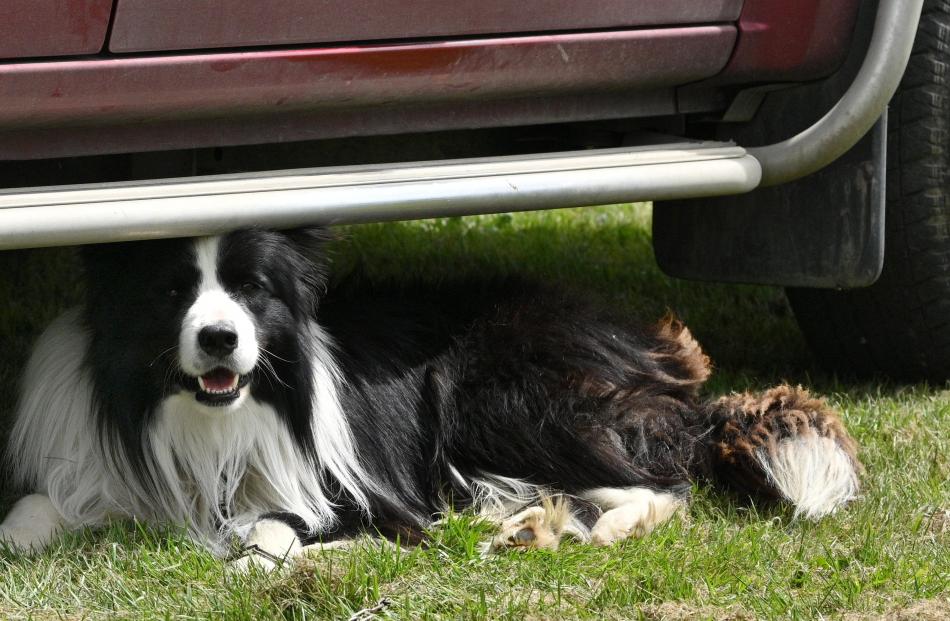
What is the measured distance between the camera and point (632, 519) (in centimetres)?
324

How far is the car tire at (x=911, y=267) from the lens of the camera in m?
3.82

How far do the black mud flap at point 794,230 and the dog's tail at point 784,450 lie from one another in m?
0.44

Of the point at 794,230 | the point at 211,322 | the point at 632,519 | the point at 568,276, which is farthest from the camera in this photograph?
the point at 568,276

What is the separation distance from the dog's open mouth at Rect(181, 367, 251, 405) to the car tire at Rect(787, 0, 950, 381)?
6.98 feet

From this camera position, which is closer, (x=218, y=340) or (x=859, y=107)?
(x=218, y=340)

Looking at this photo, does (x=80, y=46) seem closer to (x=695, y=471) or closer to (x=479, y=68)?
(x=479, y=68)

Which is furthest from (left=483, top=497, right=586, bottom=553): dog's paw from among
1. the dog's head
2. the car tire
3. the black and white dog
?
the car tire

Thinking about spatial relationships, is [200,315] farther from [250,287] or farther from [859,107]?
[859,107]

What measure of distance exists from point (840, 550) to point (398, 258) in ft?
9.63

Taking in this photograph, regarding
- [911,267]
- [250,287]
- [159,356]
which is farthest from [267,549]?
[911,267]

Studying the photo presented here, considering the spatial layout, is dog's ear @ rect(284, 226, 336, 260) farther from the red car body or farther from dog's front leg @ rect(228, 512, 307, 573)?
dog's front leg @ rect(228, 512, 307, 573)

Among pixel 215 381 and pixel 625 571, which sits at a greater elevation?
pixel 215 381

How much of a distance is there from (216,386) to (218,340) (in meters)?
0.17

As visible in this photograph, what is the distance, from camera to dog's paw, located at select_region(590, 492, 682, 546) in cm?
319
